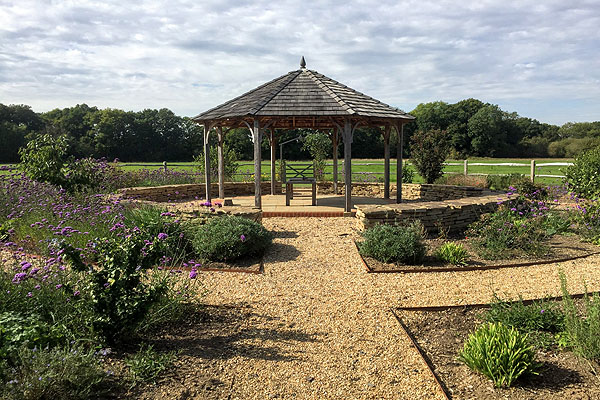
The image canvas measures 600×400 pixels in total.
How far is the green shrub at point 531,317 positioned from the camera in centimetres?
417

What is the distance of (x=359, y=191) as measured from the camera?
15.6m

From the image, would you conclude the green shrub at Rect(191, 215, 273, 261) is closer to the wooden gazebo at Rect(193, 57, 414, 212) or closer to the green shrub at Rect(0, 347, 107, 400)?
the green shrub at Rect(0, 347, 107, 400)

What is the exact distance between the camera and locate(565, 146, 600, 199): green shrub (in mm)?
11773

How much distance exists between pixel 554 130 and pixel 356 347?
60.2 m

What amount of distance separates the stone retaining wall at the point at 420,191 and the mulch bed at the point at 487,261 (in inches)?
147

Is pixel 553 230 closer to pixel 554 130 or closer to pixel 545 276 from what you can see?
pixel 545 276

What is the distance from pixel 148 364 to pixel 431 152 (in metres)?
15.1

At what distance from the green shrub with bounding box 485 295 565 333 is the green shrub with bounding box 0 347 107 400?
3721 millimetres

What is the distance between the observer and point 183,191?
14391mm

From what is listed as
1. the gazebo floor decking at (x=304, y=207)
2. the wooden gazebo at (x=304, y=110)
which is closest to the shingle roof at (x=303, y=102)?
the wooden gazebo at (x=304, y=110)

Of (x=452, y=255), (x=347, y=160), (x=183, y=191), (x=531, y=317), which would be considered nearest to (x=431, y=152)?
(x=347, y=160)

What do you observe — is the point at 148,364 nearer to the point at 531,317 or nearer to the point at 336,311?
the point at 336,311

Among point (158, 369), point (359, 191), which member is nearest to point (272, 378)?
point (158, 369)

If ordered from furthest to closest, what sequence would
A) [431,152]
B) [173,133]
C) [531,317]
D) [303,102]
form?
[173,133], [431,152], [303,102], [531,317]
